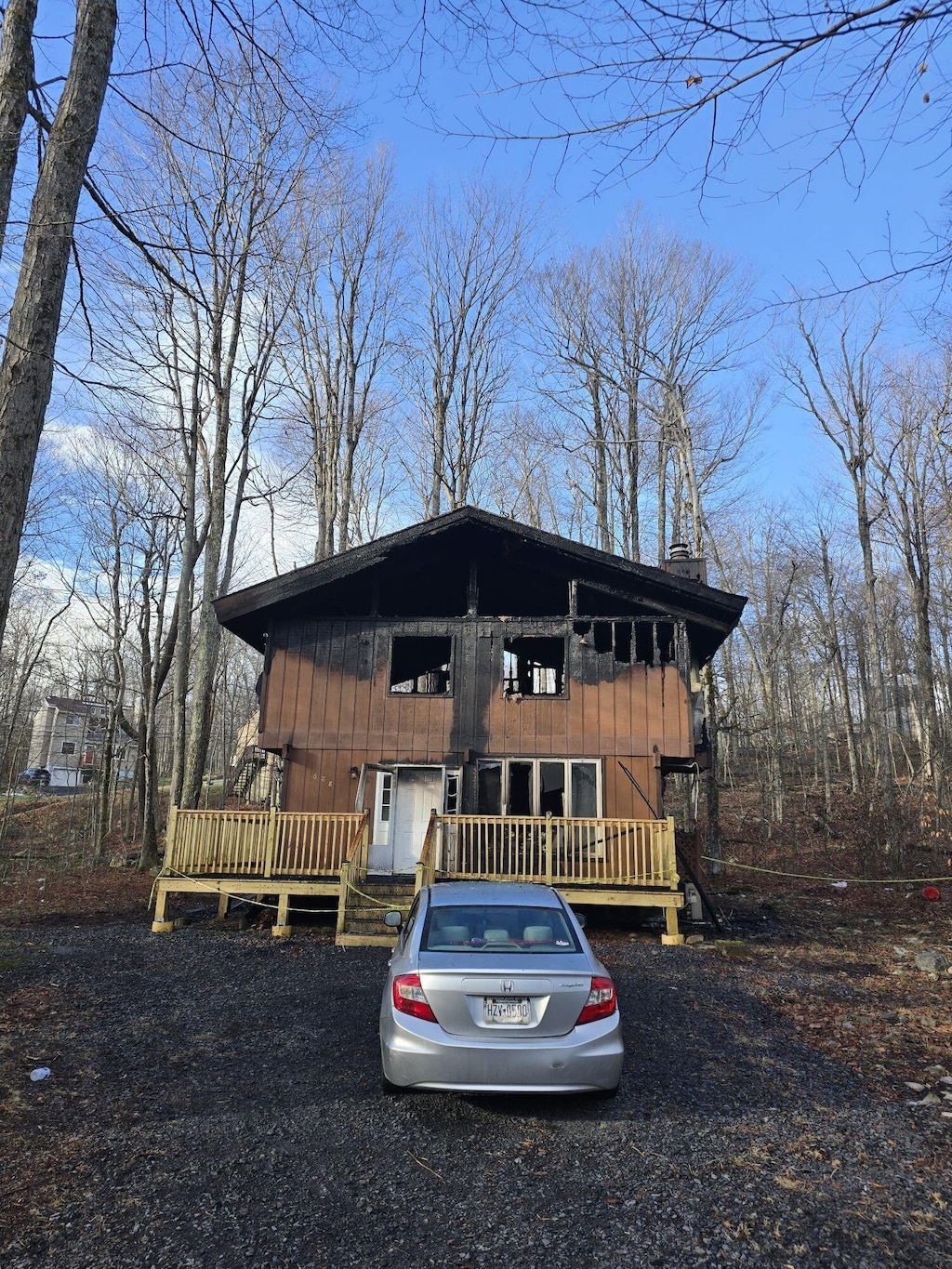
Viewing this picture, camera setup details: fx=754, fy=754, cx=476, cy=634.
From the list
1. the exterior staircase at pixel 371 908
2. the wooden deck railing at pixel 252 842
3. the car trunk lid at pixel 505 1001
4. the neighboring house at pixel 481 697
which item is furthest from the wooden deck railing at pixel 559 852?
the car trunk lid at pixel 505 1001

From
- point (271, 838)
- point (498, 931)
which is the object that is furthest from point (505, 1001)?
point (271, 838)

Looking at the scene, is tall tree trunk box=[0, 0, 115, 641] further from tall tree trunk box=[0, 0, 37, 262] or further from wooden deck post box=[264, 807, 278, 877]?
wooden deck post box=[264, 807, 278, 877]

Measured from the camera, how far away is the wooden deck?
11.7 meters

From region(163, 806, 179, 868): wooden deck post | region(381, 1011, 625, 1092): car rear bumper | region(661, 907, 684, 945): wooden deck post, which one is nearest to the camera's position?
region(381, 1011, 625, 1092): car rear bumper

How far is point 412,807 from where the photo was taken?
1439 centimetres

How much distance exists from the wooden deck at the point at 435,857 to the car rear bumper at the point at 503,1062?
258 inches

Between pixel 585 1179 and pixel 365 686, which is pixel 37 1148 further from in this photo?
pixel 365 686

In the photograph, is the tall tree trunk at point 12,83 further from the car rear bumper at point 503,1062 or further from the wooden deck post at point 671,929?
the wooden deck post at point 671,929

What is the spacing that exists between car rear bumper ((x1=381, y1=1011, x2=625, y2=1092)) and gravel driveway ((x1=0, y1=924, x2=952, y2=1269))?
0.36 meters

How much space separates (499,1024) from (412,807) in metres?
9.78

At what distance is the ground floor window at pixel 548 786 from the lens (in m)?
14.0

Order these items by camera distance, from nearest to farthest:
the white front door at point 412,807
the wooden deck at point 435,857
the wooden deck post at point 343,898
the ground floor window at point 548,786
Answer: the wooden deck post at point 343,898
the wooden deck at point 435,857
the ground floor window at point 548,786
the white front door at point 412,807

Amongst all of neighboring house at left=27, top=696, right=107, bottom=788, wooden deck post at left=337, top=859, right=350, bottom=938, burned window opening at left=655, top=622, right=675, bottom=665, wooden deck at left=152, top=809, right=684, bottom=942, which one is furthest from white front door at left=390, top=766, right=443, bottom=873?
neighboring house at left=27, top=696, right=107, bottom=788

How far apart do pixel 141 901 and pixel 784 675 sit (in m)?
30.6
